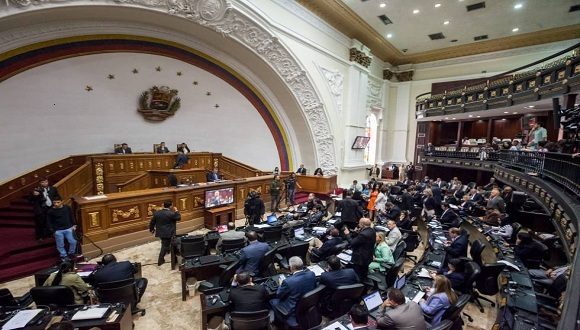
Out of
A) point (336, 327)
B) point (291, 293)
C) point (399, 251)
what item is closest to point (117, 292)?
point (291, 293)

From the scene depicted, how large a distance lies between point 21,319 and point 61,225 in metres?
2.66

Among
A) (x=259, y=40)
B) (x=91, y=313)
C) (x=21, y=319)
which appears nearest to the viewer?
(x=21, y=319)

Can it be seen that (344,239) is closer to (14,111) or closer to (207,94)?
(207,94)

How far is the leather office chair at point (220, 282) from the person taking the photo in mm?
3768

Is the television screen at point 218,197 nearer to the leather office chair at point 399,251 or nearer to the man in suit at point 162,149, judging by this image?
the man in suit at point 162,149

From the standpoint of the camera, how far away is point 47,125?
8.33 meters

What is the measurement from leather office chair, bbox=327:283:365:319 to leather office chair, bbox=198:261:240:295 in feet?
A: 5.09

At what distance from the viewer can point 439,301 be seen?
3197 millimetres

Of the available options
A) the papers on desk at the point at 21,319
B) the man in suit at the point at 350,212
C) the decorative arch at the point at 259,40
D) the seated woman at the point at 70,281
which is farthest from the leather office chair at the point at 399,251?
the decorative arch at the point at 259,40

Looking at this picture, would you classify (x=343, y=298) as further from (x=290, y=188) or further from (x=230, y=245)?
(x=290, y=188)

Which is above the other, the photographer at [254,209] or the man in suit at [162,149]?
the man in suit at [162,149]

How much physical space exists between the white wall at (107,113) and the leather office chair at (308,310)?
932 centimetres

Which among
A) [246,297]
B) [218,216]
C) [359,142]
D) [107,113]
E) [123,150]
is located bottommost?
[218,216]

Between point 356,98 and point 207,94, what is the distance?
306 inches
